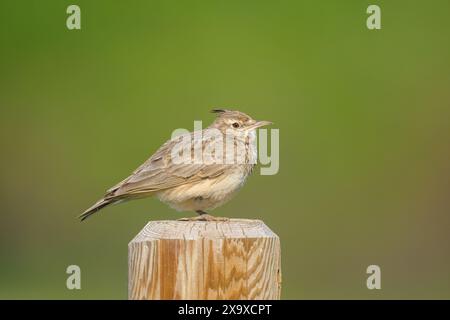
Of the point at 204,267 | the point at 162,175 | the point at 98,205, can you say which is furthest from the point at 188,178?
the point at 204,267

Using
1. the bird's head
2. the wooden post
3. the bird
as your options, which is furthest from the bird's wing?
the wooden post

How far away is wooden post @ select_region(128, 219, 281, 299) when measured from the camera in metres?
5.39

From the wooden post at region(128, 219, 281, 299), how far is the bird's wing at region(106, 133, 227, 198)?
8.80 feet

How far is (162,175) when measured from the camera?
8.38 metres

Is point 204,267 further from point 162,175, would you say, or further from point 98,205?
point 162,175

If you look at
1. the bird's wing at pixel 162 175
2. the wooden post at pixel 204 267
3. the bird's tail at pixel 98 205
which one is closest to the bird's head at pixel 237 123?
the bird's wing at pixel 162 175

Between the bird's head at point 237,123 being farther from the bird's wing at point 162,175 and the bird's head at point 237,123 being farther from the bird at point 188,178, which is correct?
the bird's wing at point 162,175

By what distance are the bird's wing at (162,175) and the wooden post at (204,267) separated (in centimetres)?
268

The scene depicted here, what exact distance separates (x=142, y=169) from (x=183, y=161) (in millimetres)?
374

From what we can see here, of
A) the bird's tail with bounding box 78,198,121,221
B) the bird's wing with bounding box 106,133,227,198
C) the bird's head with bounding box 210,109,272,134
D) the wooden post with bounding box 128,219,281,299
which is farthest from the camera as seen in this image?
the bird's head with bounding box 210,109,272,134

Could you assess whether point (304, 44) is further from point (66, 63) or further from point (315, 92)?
point (66, 63)

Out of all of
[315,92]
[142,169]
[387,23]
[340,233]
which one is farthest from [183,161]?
[387,23]

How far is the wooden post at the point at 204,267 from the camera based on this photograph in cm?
539

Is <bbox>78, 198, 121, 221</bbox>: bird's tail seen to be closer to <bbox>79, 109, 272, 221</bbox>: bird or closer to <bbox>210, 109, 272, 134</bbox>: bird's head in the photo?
<bbox>79, 109, 272, 221</bbox>: bird
